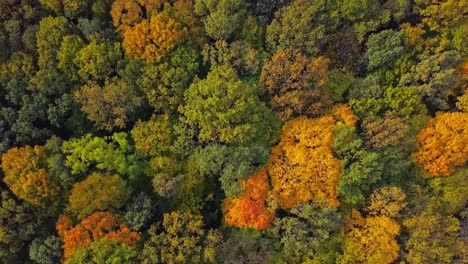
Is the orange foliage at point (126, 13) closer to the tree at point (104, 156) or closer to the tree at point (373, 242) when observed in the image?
the tree at point (104, 156)

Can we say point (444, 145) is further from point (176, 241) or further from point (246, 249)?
point (176, 241)

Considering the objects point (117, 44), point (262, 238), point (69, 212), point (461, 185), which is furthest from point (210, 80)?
point (461, 185)

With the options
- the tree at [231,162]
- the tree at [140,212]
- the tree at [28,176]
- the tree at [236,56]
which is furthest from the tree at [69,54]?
the tree at [231,162]

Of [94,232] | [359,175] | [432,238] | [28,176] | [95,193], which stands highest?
[28,176]

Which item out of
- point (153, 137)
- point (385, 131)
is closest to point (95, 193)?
point (153, 137)

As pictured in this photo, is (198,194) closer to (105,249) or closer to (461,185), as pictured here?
(105,249)

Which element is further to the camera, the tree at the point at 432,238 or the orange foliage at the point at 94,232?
the orange foliage at the point at 94,232

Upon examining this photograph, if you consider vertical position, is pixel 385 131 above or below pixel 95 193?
above

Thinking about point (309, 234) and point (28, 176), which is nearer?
point (28, 176)
